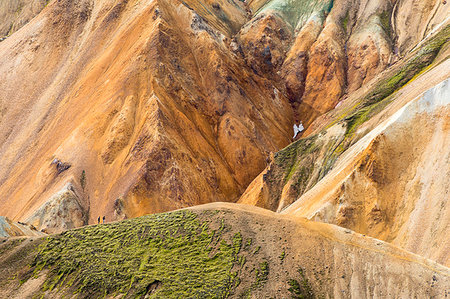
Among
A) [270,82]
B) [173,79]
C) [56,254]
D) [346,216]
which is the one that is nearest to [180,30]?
[173,79]

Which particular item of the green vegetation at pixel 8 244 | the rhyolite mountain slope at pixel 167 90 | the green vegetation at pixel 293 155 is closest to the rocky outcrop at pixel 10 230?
the green vegetation at pixel 8 244

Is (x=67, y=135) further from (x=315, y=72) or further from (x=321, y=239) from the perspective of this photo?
(x=321, y=239)

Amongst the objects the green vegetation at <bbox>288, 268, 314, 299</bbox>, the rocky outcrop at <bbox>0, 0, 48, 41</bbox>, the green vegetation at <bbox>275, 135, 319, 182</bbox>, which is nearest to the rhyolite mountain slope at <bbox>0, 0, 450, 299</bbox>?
the green vegetation at <bbox>288, 268, 314, 299</bbox>

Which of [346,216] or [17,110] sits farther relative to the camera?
[17,110]

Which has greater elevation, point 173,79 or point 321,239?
point 173,79

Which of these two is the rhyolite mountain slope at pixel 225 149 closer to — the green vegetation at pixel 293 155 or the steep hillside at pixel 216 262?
the steep hillside at pixel 216 262

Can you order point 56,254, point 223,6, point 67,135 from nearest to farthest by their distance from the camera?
point 56,254 < point 67,135 < point 223,6

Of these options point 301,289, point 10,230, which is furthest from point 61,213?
point 301,289
